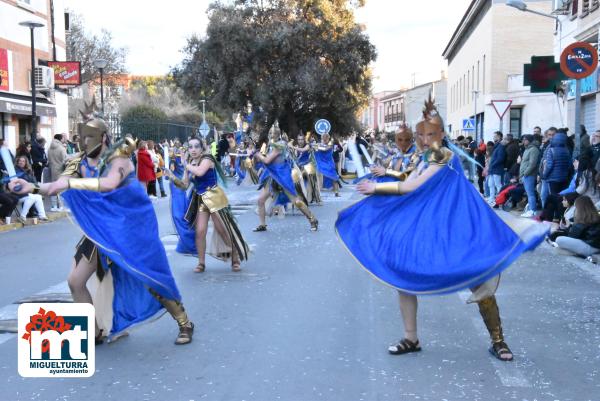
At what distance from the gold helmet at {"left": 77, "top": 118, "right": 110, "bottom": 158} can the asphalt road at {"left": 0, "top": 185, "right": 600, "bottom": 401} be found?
4.77 ft

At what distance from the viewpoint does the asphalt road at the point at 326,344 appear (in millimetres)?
4504

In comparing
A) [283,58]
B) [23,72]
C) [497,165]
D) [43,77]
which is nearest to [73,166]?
[497,165]

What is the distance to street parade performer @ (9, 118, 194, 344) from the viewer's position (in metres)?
5.10

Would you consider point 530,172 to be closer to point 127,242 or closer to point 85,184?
point 127,242

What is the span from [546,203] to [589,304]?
595cm

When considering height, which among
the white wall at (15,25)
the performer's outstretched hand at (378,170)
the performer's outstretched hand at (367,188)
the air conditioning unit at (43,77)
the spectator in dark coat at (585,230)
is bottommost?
the spectator in dark coat at (585,230)

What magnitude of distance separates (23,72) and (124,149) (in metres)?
23.8

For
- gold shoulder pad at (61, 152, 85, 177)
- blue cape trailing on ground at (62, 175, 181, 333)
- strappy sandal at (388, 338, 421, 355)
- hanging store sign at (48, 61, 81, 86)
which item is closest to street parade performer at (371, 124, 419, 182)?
strappy sandal at (388, 338, 421, 355)

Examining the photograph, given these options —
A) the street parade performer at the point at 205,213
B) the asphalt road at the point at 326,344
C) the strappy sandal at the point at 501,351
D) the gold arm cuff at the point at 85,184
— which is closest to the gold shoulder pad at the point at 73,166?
the gold arm cuff at the point at 85,184

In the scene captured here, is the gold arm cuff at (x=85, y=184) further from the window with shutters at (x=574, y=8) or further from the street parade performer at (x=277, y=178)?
the window with shutters at (x=574, y=8)

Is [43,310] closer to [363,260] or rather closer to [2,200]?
[363,260]

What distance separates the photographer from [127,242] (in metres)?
5.13

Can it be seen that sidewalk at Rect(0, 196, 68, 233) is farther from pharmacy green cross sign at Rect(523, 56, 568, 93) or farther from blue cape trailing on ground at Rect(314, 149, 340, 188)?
pharmacy green cross sign at Rect(523, 56, 568, 93)

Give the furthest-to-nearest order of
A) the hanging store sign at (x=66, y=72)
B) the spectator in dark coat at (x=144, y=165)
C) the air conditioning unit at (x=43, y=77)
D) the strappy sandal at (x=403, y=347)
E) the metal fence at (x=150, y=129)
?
the metal fence at (x=150, y=129) < the hanging store sign at (x=66, y=72) < the air conditioning unit at (x=43, y=77) < the spectator in dark coat at (x=144, y=165) < the strappy sandal at (x=403, y=347)
